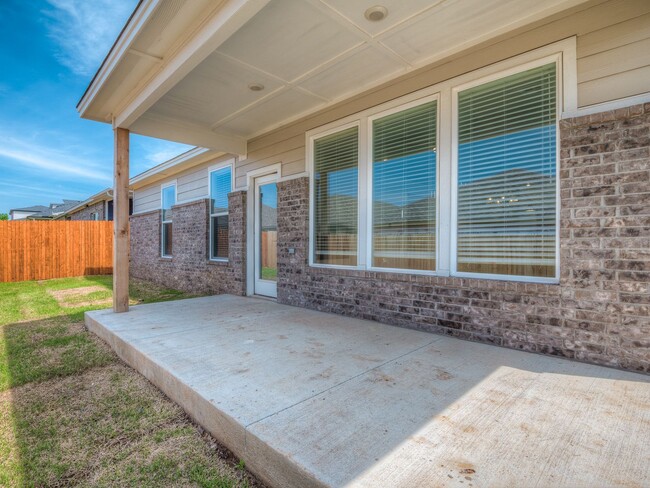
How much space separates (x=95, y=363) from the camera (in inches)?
137

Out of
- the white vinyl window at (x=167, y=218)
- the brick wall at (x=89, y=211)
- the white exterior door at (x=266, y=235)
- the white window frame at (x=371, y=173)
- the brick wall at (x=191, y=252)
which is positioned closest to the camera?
the white window frame at (x=371, y=173)

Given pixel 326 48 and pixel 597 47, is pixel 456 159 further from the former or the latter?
pixel 326 48

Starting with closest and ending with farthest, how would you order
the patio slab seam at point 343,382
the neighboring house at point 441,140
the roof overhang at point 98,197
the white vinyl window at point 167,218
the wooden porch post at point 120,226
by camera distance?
the patio slab seam at point 343,382, the neighboring house at point 441,140, the wooden porch post at point 120,226, the white vinyl window at point 167,218, the roof overhang at point 98,197

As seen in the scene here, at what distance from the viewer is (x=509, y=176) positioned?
10.8 ft

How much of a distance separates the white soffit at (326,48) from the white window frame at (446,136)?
0.32 metres

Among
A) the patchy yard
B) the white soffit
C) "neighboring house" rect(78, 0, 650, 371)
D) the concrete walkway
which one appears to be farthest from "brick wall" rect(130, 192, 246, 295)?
the concrete walkway

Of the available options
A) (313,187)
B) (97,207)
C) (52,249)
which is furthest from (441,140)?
(97,207)

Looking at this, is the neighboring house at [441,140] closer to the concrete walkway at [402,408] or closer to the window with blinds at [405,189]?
the window with blinds at [405,189]

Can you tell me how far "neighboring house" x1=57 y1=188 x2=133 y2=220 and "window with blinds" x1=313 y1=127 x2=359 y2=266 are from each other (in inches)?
425

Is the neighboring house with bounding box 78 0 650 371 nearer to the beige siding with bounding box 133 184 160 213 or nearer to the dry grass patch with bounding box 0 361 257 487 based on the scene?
the dry grass patch with bounding box 0 361 257 487

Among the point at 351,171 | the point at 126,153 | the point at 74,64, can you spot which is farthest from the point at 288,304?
the point at 74,64

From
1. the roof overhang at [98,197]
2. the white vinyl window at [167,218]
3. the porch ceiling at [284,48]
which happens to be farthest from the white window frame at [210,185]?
the roof overhang at [98,197]

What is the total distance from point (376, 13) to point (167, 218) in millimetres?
8688

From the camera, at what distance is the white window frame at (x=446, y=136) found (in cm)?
293
